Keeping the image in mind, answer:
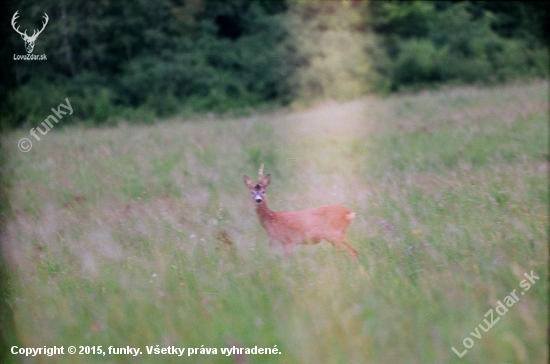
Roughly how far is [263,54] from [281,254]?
1882 centimetres

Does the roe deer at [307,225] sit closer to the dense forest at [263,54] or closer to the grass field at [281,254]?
the grass field at [281,254]

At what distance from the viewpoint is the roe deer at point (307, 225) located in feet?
16.2

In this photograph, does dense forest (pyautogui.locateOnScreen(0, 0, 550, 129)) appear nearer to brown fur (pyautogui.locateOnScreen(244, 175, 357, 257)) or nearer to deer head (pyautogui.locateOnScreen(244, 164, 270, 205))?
deer head (pyautogui.locateOnScreen(244, 164, 270, 205))

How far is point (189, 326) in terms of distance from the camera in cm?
347

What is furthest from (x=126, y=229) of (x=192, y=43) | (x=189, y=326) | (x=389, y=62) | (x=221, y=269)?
(x=389, y=62)

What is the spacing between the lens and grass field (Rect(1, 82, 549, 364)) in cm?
313

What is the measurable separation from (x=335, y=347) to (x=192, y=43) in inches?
807

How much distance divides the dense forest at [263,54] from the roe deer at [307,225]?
14.4 meters

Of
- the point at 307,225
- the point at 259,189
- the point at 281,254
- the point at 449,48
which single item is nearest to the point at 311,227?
the point at 307,225

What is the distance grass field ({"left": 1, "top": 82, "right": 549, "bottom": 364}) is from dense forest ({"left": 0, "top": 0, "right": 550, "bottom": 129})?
36.4 ft

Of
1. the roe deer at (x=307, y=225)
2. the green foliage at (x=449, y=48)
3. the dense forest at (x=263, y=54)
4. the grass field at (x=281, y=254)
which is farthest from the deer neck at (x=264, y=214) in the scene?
the green foliage at (x=449, y=48)

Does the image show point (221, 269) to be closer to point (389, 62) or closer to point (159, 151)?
point (159, 151)

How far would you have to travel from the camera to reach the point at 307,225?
198 inches

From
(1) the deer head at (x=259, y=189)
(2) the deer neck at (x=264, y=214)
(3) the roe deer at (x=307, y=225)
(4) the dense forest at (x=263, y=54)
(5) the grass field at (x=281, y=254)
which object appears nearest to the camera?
(5) the grass field at (x=281, y=254)
